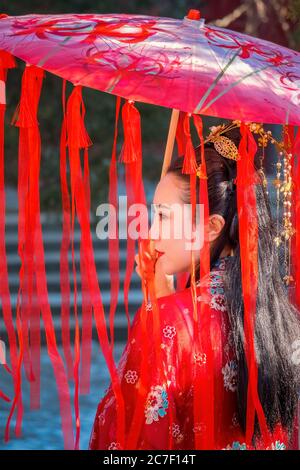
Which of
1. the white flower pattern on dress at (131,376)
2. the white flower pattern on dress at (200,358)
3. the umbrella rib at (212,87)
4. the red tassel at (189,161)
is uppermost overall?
the umbrella rib at (212,87)

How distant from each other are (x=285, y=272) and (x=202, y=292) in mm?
422

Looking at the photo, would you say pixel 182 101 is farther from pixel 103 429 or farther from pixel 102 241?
pixel 102 241

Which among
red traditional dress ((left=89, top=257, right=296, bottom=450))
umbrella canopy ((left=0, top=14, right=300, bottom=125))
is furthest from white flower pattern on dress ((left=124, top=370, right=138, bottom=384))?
umbrella canopy ((left=0, top=14, right=300, bottom=125))

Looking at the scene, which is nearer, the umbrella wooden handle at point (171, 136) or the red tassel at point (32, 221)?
the red tassel at point (32, 221)

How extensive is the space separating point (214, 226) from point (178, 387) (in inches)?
16.0

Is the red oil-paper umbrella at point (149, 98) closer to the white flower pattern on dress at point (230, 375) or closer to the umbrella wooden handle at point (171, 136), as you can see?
the white flower pattern on dress at point (230, 375)

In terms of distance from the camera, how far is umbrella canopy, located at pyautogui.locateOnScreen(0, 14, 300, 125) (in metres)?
2.22

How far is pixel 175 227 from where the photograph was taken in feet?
7.61

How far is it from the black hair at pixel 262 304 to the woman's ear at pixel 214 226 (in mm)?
14

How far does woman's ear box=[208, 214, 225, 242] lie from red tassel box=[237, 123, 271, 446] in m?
0.08

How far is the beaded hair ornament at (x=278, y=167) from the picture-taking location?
234 cm

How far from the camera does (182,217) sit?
7.58 ft

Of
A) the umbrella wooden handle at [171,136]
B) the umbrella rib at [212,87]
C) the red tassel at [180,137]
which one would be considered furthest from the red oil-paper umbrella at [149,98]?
the red tassel at [180,137]

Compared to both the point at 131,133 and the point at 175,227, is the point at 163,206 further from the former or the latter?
the point at 131,133
